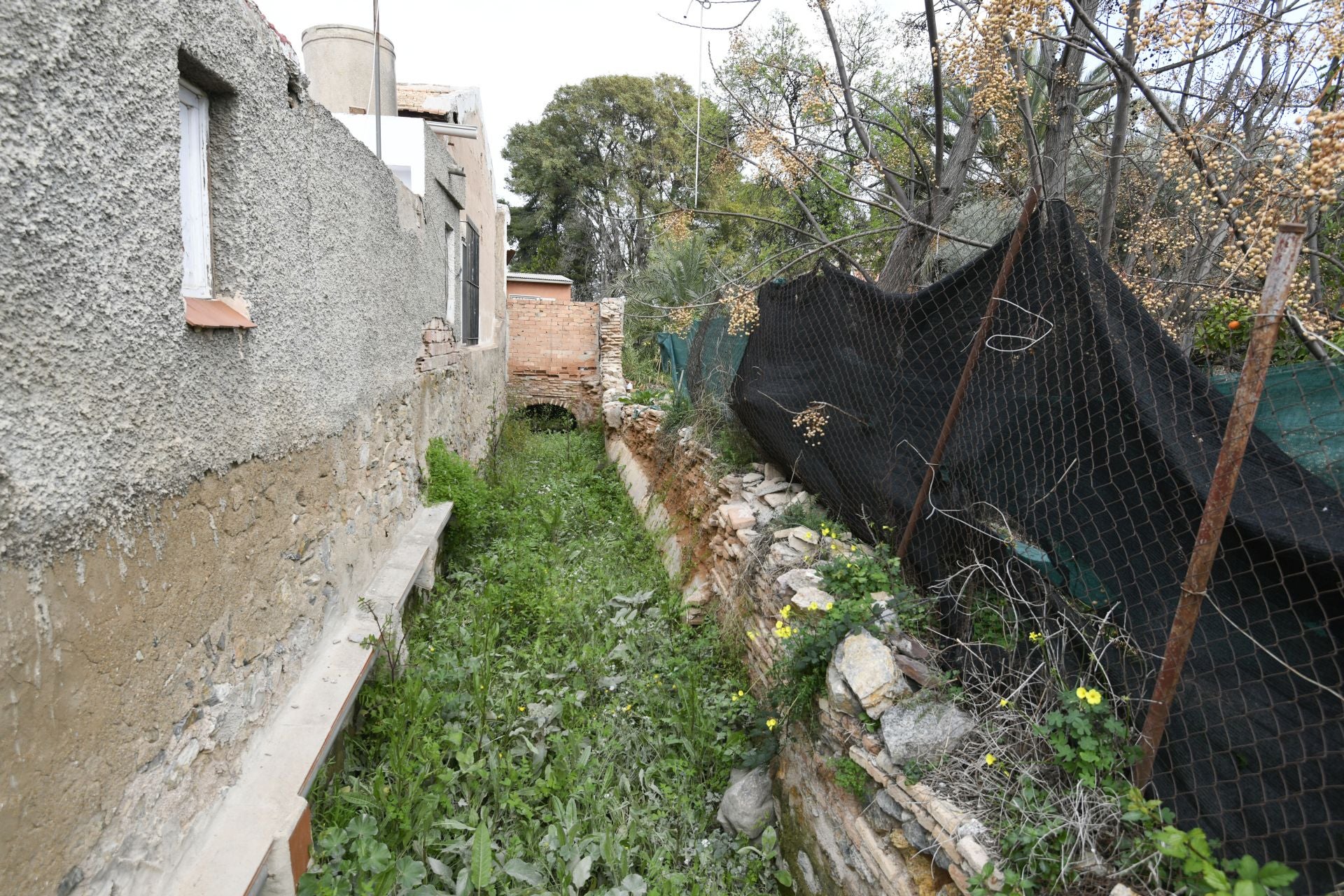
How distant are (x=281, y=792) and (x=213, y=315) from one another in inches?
59.5

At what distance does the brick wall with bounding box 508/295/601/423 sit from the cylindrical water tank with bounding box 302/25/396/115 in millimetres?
5504

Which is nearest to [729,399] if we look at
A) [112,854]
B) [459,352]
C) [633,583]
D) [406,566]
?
[633,583]

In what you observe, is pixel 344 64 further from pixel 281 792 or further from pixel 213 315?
pixel 281 792

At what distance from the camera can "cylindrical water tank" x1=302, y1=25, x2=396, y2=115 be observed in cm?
706

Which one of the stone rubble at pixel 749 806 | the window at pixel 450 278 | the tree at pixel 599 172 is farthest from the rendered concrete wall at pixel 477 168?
the tree at pixel 599 172

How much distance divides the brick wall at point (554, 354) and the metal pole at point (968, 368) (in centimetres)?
1001

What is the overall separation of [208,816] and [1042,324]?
3064 mm

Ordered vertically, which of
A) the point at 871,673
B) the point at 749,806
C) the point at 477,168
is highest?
the point at 477,168

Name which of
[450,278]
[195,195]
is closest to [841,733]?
[195,195]

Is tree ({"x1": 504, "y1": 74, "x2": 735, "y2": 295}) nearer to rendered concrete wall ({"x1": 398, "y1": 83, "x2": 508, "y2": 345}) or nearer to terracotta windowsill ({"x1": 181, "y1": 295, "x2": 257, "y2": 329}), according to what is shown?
rendered concrete wall ({"x1": 398, "y1": 83, "x2": 508, "y2": 345})

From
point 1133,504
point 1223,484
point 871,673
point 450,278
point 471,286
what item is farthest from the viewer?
point 471,286

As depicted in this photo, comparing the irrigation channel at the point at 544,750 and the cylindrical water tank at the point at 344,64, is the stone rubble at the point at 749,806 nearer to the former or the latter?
the irrigation channel at the point at 544,750

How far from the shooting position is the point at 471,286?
7.98 m

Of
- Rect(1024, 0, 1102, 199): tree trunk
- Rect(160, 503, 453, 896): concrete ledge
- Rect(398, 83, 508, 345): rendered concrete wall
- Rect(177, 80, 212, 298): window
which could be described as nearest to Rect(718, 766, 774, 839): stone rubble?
Rect(160, 503, 453, 896): concrete ledge
